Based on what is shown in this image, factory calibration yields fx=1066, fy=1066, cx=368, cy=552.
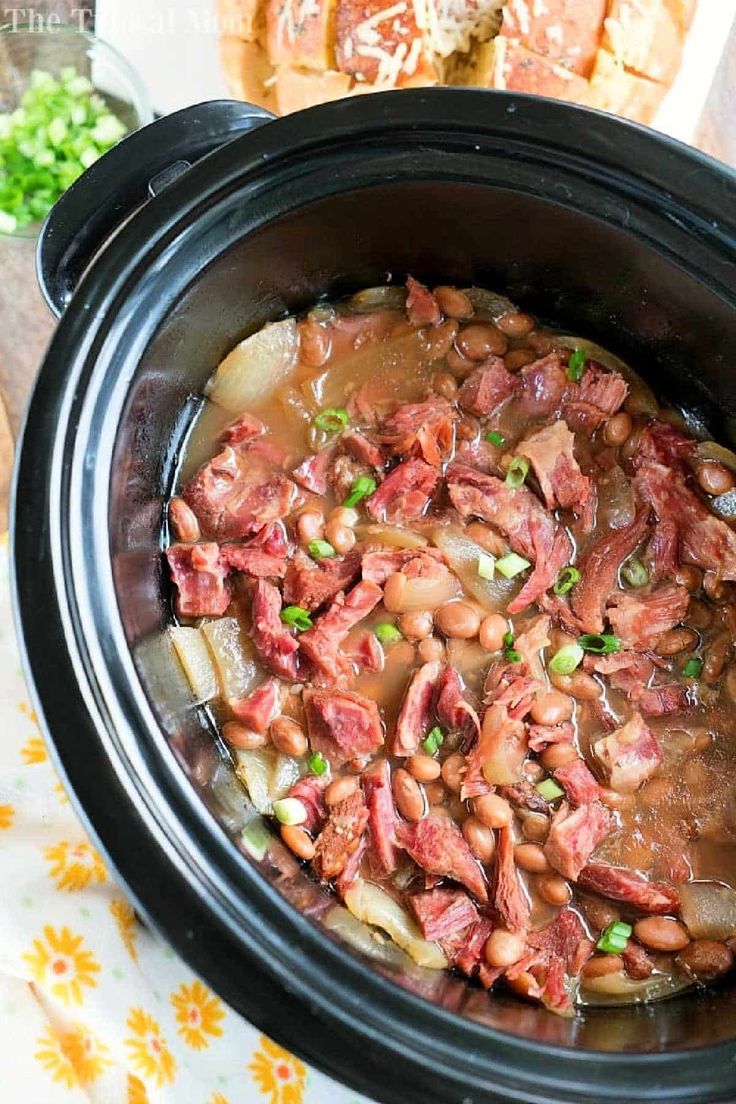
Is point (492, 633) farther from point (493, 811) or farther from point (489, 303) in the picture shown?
point (489, 303)

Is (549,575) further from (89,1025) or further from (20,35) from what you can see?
(20,35)

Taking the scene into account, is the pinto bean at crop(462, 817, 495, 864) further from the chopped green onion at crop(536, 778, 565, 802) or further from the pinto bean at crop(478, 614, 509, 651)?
the pinto bean at crop(478, 614, 509, 651)

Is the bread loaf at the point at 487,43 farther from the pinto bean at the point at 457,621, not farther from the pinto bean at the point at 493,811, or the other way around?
the pinto bean at the point at 493,811

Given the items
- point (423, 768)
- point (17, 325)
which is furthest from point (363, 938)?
point (17, 325)

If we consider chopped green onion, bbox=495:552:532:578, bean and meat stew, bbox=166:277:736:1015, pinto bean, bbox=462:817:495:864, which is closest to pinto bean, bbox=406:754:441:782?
bean and meat stew, bbox=166:277:736:1015

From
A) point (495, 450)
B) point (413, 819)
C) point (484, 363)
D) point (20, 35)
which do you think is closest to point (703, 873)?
point (413, 819)

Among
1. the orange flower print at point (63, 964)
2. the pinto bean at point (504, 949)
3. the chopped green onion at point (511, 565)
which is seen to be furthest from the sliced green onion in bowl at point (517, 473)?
the orange flower print at point (63, 964)

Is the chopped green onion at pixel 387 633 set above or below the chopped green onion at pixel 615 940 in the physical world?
above
